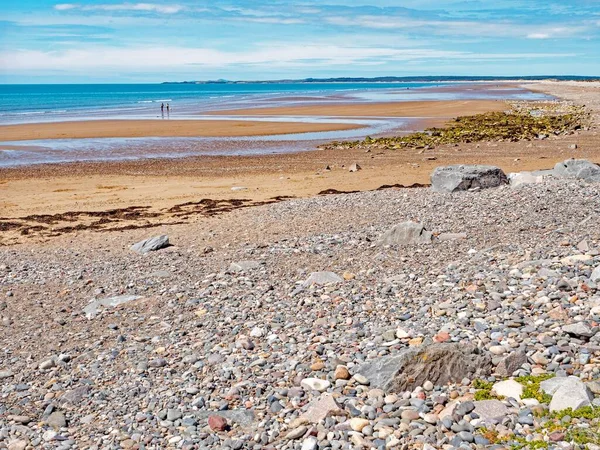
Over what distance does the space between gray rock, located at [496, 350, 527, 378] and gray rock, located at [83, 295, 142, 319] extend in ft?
20.3

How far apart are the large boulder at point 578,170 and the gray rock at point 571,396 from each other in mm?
12193

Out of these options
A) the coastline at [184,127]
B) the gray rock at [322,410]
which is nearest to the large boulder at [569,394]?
the gray rock at [322,410]

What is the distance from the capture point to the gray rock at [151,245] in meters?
13.9

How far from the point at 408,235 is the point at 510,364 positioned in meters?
5.75

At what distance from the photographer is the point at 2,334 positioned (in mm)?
9867

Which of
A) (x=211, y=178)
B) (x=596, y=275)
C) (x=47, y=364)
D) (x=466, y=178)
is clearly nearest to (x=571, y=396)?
(x=596, y=275)

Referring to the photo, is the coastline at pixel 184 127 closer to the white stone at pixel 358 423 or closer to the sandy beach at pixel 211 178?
the sandy beach at pixel 211 178

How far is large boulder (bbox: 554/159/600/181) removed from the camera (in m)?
17.1

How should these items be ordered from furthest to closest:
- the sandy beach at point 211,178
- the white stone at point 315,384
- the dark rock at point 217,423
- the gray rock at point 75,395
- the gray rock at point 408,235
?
the sandy beach at point 211,178 → the gray rock at point 408,235 → the gray rock at point 75,395 → the white stone at point 315,384 → the dark rock at point 217,423

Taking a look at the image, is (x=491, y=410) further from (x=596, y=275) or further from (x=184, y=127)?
(x=184, y=127)

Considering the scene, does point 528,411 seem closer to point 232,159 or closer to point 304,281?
point 304,281

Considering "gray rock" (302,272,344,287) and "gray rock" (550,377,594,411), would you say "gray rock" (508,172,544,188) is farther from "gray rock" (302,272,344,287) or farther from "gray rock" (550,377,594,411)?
"gray rock" (550,377,594,411)

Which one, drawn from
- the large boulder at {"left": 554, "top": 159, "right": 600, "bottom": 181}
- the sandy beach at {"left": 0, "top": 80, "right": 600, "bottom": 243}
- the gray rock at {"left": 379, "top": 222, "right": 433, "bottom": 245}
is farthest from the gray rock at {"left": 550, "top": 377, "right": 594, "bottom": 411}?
the sandy beach at {"left": 0, "top": 80, "right": 600, "bottom": 243}

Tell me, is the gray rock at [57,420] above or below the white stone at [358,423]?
below
